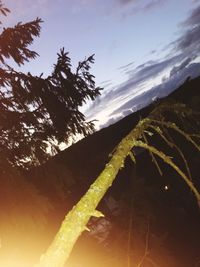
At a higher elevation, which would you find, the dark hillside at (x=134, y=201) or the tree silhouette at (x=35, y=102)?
the tree silhouette at (x=35, y=102)

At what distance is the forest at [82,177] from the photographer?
2.84m

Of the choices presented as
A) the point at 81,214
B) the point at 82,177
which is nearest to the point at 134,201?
the point at 82,177

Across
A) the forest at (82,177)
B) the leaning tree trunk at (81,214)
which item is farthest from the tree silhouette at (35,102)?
the leaning tree trunk at (81,214)

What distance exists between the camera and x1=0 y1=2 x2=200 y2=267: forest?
2.84 metres

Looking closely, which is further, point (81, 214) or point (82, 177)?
point (82, 177)

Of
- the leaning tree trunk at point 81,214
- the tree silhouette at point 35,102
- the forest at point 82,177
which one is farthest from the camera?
the tree silhouette at point 35,102

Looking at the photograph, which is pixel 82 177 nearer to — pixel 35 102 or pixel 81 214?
pixel 35 102

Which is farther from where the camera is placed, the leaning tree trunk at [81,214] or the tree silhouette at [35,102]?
the tree silhouette at [35,102]

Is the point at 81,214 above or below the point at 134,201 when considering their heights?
above

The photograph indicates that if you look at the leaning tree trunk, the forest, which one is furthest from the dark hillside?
the leaning tree trunk

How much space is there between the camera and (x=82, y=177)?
426 inches

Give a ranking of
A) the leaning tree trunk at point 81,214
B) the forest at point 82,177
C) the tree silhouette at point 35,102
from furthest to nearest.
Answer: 1. the tree silhouette at point 35,102
2. the forest at point 82,177
3. the leaning tree trunk at point 81,214

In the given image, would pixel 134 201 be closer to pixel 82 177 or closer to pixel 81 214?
pixel 82 177

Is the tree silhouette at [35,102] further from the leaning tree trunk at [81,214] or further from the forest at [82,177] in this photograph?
the leaning tree trunk at [81,214]
